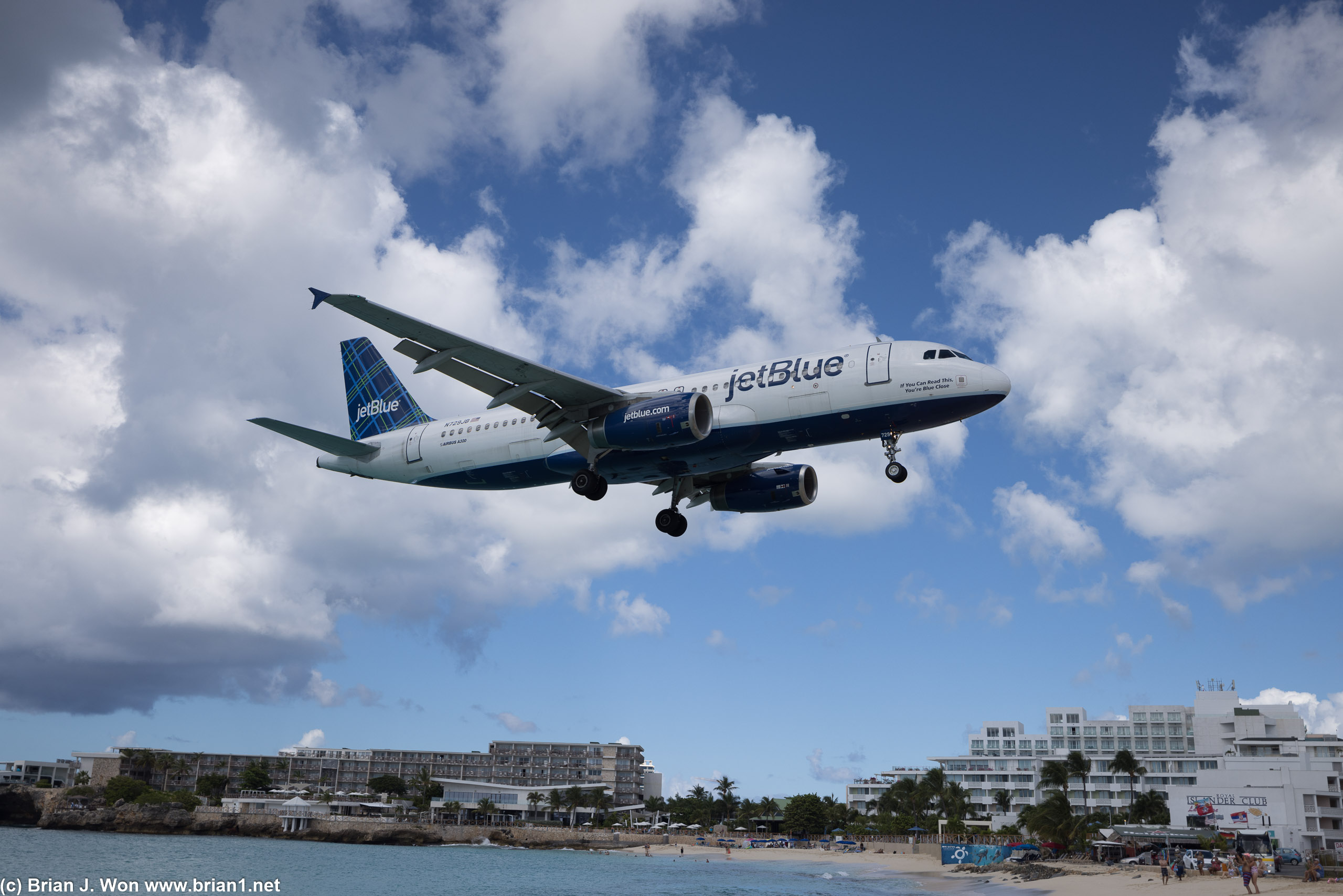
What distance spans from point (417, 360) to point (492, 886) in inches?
2433

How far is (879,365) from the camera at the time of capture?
2806 centimetres

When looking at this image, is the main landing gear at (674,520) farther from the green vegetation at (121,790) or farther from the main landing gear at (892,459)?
the green vegetation at (121,790)

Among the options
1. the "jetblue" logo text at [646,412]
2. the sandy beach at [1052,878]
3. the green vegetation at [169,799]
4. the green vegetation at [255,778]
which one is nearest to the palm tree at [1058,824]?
the sandy beach at [1052,878]

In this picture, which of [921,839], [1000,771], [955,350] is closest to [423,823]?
[921,839]

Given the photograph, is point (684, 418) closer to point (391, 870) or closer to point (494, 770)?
point (391, 870)

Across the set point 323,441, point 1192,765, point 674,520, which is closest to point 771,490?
point 674,520

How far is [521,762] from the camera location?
19088 centimetres

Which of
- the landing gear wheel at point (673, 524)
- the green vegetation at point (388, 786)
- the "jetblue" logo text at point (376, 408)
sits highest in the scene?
the "jetblue" logo text at point (376, 408)

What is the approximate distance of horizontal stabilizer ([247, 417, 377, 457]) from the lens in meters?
32.2

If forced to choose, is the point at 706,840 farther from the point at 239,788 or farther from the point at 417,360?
the point at 417,360

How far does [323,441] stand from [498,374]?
34.4 feet

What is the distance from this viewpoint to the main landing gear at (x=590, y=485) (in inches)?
1262

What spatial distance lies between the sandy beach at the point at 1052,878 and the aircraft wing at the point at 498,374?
134 feet

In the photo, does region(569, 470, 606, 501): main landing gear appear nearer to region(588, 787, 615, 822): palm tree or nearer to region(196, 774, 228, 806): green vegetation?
region(588, 787, 615, 822): palm tree
